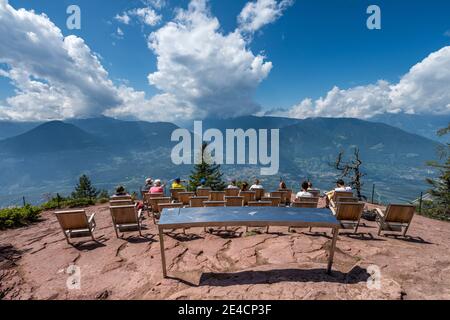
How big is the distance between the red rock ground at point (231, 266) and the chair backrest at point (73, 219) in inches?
20.4

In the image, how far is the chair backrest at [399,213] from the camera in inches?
209

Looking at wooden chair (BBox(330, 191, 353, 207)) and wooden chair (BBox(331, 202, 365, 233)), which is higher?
wooden chair (BBox(330, 191, 353, 207))

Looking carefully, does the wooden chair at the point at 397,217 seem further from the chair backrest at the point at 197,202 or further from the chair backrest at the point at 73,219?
the chair backrest at the point at 73,219

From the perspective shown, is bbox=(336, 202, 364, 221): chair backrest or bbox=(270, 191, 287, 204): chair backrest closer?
bbox=(336, 202, 364, 221): chair backrest

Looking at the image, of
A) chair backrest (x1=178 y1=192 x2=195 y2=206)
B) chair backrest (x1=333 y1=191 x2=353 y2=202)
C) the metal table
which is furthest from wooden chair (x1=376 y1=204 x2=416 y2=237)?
chair backrest (x1=178 y1=192 x2=195 y2=206)

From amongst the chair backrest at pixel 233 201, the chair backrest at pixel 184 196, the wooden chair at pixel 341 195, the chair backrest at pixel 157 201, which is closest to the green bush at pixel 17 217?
the chair backrest at pixel 157 201

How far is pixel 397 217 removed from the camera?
544 centimetres

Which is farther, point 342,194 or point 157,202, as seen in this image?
point 342,194

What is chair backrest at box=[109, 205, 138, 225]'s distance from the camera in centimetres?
538

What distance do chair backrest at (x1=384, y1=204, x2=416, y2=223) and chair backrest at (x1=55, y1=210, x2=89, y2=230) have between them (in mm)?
7676

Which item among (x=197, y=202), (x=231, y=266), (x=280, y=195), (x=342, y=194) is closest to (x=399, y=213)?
(x=342, y=194)

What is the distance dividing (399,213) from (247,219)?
4480 mm

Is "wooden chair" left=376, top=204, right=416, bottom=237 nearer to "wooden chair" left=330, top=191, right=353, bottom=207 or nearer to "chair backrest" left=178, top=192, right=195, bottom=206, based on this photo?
"wooden chair" left=330, top=191, right=353, bottom=207

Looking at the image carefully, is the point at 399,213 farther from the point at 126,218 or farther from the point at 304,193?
the point at 126,218
